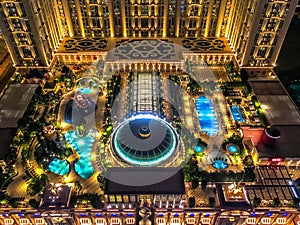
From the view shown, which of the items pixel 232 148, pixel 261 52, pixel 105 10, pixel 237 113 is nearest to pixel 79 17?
pixel 105 10


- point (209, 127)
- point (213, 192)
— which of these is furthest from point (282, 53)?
point (213, 192)

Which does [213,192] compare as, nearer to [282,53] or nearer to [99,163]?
[99,163]

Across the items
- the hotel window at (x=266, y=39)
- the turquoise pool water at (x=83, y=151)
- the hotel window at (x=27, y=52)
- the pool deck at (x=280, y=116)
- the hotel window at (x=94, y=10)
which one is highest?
the hotel window at (x=94, y=10)

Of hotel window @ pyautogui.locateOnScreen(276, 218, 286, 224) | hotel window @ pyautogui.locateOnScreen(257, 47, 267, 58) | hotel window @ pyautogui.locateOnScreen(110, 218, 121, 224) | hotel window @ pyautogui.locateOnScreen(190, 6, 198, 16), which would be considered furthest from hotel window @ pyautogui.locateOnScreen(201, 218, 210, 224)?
hotel window @ pyautogui.locateOnScreen(190, 6, 198, 16)

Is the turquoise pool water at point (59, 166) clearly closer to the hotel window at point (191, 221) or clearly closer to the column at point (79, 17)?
the hotel window at point (191, 221)

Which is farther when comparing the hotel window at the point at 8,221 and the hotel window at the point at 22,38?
the hotel window at the point at 22,38

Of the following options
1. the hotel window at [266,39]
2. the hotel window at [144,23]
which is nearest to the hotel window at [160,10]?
the hotel window at [144,23]

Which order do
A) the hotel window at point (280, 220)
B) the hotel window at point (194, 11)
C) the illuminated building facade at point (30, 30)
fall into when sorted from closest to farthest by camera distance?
the hotel window at point (280, 220)
the illuminated building facade at point (30, 30)
the hotel window at point (194, 11)
